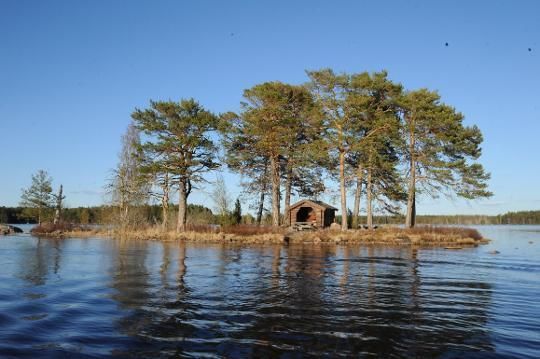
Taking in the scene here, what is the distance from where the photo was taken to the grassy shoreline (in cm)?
3712

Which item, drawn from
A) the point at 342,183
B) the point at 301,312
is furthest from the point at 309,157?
the point at 301,312

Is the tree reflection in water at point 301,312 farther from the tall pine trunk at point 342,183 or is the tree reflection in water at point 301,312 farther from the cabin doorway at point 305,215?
the cabin doorway at point 305,215

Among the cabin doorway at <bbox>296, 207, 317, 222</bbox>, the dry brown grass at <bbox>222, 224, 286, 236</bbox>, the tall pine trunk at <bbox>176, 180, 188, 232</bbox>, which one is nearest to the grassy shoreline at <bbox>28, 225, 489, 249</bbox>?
the dry brown grass at <bbox>222, 224, 286, 236</bbox>

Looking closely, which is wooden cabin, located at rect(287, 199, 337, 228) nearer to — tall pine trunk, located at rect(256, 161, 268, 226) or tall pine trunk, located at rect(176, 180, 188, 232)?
tall pine trunk, located at rect(256, 161, 268, 226)

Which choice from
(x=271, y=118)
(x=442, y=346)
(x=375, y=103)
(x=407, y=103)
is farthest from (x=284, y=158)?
(x=442, y=346)

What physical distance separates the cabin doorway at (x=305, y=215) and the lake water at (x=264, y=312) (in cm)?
3002

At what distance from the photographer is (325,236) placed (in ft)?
123

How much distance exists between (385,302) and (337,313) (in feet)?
6.65

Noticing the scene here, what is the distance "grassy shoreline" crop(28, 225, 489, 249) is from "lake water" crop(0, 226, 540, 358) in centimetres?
1887

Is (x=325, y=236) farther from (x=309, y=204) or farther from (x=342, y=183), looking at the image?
(x=309, y=204)

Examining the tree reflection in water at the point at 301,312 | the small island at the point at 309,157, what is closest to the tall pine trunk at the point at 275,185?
the small island at the point at 309,157

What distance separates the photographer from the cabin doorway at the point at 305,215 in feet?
158

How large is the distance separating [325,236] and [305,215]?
12.3 m

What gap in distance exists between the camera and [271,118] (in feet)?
141
